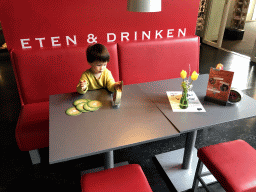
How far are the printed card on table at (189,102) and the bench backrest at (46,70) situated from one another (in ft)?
3.24

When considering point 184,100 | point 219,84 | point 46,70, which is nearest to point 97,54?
point 184,100

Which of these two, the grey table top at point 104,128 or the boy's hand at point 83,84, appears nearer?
the grey table top at point 104,128

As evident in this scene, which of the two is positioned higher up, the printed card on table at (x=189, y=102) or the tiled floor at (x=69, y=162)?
the printed card on table at (x=189, y=102)

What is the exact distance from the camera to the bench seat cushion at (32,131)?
179 centimetres

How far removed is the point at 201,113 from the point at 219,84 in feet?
0.94

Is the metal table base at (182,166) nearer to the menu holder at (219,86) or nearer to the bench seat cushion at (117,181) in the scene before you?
the menu holder at (219,86)

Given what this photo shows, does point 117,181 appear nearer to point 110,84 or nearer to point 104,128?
point 104,128

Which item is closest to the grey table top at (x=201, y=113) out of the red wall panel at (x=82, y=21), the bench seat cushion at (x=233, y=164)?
the bench seat cushion at (x=233, y=164)

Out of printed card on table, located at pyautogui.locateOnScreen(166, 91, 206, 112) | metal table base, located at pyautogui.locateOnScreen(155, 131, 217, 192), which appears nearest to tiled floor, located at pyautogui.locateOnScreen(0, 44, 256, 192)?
metal table base, located at pyautogui.locateOnScreen(155, 131, 217, 192)

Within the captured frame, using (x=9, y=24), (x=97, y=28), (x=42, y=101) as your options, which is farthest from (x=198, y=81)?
(x=9, y=24)

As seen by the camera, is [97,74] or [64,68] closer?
[97,74]

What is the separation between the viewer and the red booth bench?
188 cm

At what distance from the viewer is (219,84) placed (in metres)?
1.54

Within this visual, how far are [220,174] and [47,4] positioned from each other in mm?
2205
